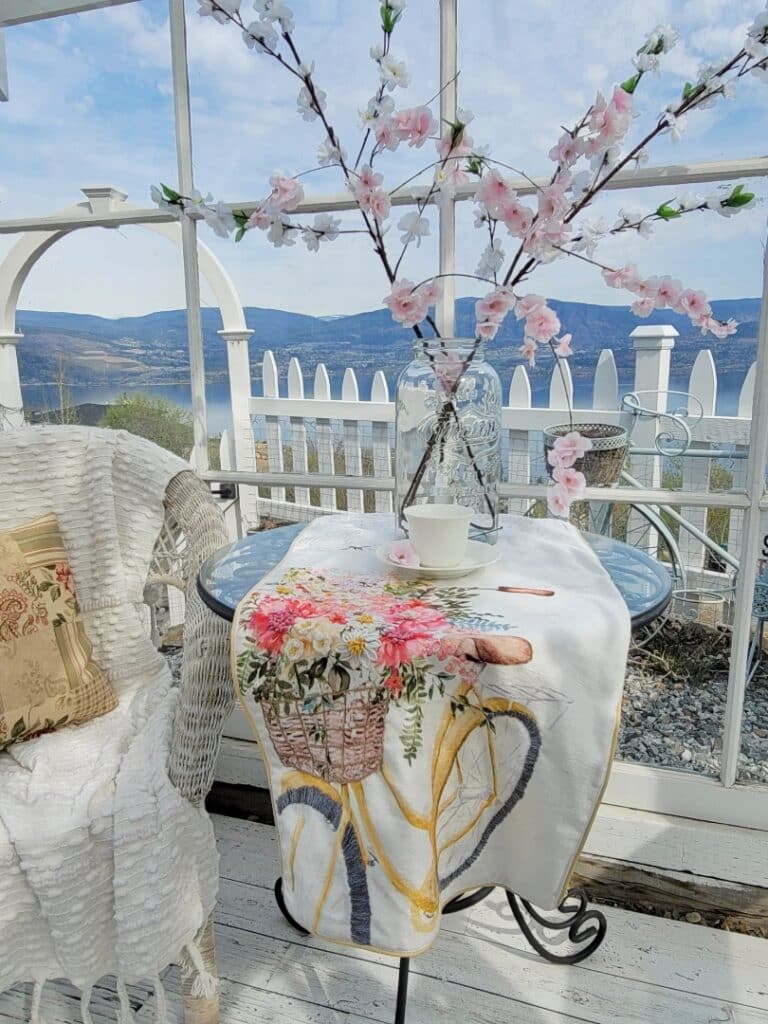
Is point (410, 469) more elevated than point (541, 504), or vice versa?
point (410, 469)

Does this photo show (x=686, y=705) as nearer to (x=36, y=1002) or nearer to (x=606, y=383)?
(x=606, y=383)

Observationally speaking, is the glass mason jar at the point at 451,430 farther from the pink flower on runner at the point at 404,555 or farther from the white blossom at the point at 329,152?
the white blossom at the point at 329,152

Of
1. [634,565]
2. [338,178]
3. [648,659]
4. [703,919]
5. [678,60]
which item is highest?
[678,60]

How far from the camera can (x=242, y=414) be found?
1.77 meters

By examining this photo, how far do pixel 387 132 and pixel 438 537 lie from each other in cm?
60

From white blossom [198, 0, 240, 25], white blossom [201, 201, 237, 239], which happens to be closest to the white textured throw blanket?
white blossom [201, 201, 237, 239]

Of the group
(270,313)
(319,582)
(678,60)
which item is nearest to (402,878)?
(319,582)

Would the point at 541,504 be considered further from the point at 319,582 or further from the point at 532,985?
the point at 532,985

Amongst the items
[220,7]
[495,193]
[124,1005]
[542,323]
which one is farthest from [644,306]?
[124,1005]

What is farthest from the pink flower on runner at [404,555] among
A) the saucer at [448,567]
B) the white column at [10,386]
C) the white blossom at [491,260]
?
the white column at [10,386]

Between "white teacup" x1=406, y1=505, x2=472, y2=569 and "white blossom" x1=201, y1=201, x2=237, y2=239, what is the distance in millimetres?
522

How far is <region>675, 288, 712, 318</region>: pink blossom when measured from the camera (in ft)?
3.45

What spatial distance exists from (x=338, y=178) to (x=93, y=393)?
2.69 ft

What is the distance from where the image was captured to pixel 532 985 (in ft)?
4.42
